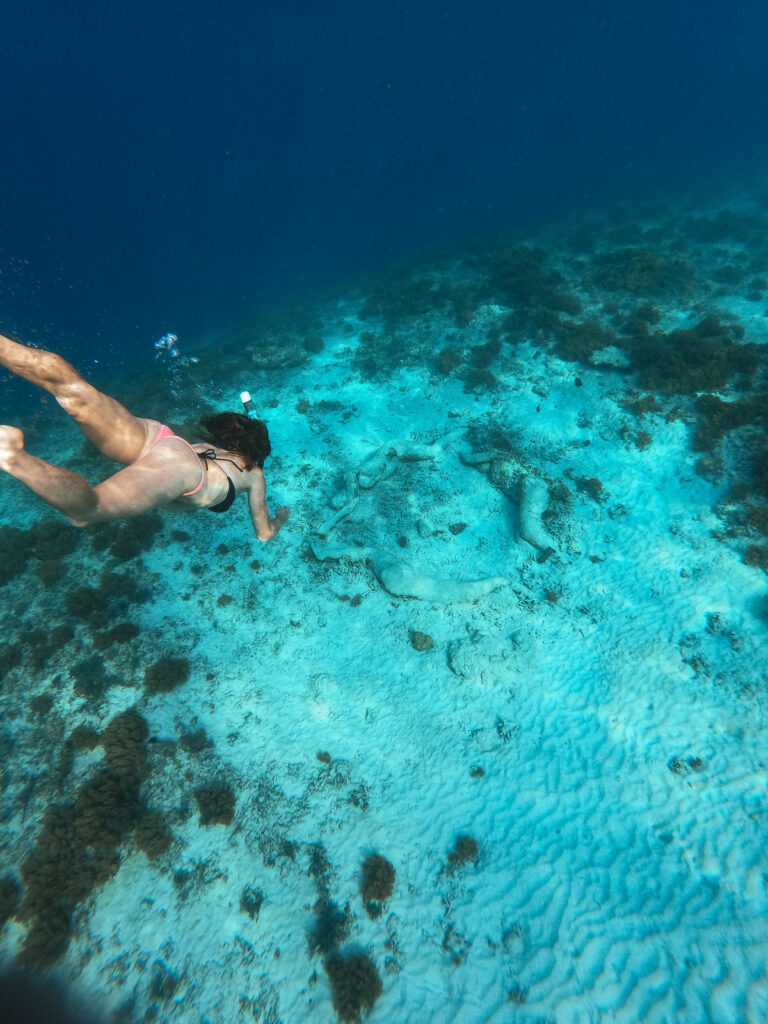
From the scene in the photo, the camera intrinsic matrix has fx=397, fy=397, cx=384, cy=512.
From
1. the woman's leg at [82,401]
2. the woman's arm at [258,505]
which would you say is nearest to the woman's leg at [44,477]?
the woman's leg at [82,401]

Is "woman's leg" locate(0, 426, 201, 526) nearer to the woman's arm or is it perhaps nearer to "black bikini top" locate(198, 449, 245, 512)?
"black bikini top" locate(198, 449, 245, 512)

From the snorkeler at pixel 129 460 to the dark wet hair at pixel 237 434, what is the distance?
0.01 metres

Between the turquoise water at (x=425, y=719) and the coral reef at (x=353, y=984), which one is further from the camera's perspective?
the turquoise water at (x=425, y=719)

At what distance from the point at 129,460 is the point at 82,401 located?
0.85 metres

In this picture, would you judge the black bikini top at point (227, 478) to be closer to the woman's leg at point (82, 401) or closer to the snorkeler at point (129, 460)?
the snorkeler at point (129, 460)

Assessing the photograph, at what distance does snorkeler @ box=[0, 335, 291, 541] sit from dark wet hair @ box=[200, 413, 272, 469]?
14mm

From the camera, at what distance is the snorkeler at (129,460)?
3727mm

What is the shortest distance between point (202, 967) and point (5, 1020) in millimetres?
2393

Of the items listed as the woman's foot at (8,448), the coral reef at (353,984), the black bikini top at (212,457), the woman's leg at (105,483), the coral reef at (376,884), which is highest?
the woman's foot at (8,448)

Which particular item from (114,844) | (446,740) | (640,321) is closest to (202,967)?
(114,844)

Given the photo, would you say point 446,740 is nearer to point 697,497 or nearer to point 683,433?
point 697,497

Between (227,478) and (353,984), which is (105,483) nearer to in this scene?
(227,478)

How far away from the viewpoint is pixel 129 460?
5203 mm

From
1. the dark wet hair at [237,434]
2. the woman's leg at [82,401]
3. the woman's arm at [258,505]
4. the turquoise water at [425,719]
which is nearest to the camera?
the woman's leg at [82,401]
